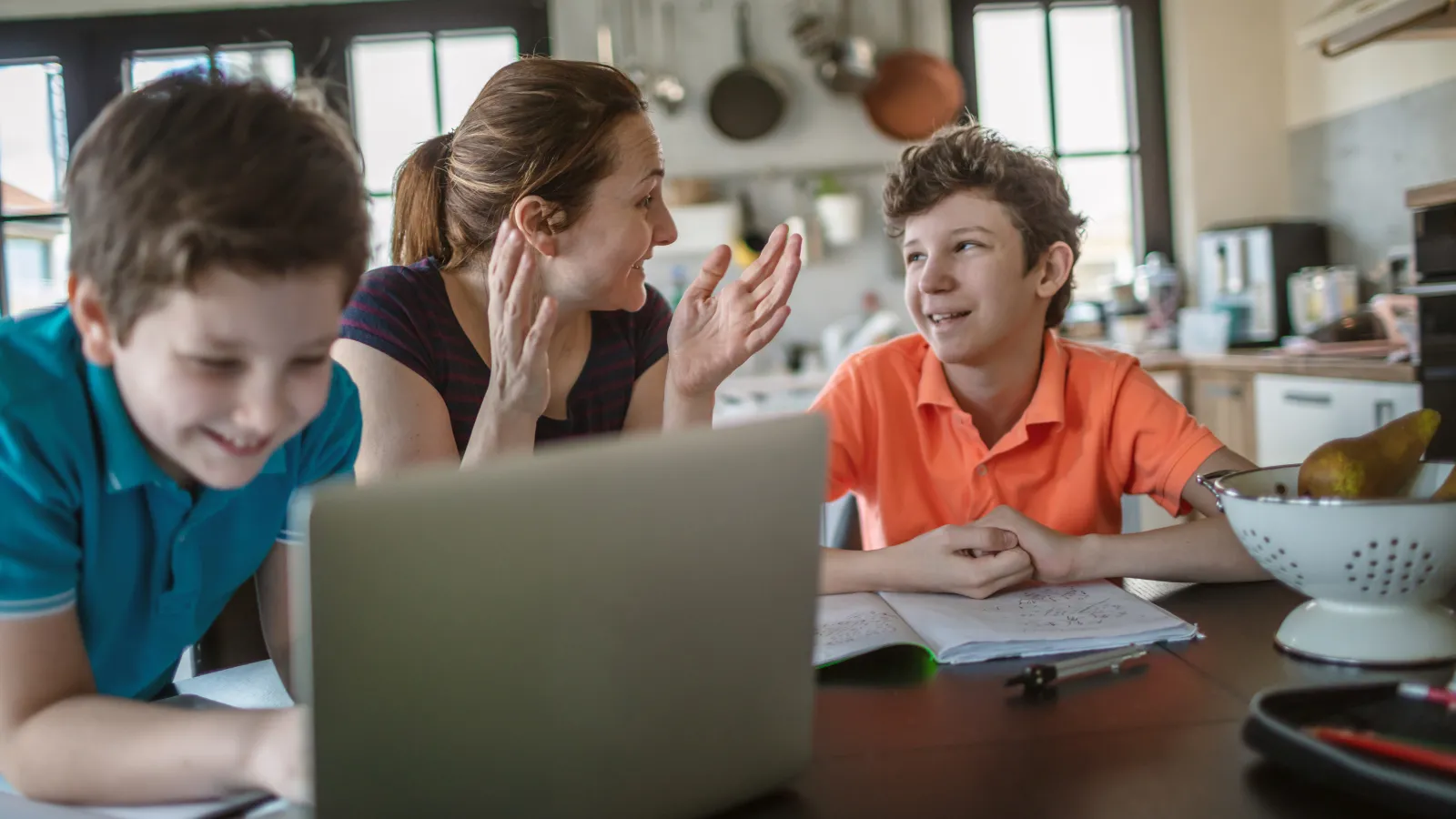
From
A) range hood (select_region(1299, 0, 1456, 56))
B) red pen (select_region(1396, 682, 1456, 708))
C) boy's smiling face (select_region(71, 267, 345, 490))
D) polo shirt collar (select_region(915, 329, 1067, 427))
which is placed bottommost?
red pen (select_region(1396, 682, 1456, 708))

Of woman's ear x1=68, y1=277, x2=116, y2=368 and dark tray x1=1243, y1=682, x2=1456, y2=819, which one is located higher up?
woman's ear x1=68, y1=277, x2=116, y2=368

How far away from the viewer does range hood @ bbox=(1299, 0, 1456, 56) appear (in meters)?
2.60

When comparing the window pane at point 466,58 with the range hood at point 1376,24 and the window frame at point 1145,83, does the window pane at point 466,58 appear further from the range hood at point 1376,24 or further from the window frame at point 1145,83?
the range hood at point 1376,24

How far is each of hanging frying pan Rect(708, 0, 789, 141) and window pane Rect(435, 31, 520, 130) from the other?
2.55ft

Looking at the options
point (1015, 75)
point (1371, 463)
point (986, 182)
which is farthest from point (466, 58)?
point (1371, 463)

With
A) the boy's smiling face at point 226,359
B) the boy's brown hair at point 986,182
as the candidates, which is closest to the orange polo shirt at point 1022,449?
the boy's brown hair at point 986,182

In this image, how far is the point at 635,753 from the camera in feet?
2.00

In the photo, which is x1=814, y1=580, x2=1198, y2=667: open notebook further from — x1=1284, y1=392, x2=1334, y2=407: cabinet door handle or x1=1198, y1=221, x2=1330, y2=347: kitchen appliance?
x1=1198, y1=221, x2=1330, y2=347: kitchen appliance

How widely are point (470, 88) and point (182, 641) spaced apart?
11.6ft

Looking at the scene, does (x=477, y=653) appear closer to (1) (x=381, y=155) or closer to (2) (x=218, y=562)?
(2) (x=218, y=562)

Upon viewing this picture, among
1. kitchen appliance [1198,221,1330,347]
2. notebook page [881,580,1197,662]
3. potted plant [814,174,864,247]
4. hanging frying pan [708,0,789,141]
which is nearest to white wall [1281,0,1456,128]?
kitchen appliance [1198,221,1330,347]

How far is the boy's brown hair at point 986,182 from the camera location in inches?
61.9

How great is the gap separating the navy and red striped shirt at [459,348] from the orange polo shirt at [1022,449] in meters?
0.27

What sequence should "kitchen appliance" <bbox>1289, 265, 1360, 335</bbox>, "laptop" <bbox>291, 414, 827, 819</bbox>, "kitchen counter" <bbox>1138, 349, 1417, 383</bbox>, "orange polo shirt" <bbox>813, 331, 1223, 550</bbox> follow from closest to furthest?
"laptop" <bbox>291, 414, 827, 819</bbox> < "orange polo shirt" <bbox>813, 331, 1223, 550</bbox> < "kitchen counter" <bbox>1138, 349, 1417, 383</bbox> < "kitchen appliance" <bbox>1289, 265, 1360, 335</bbox>
